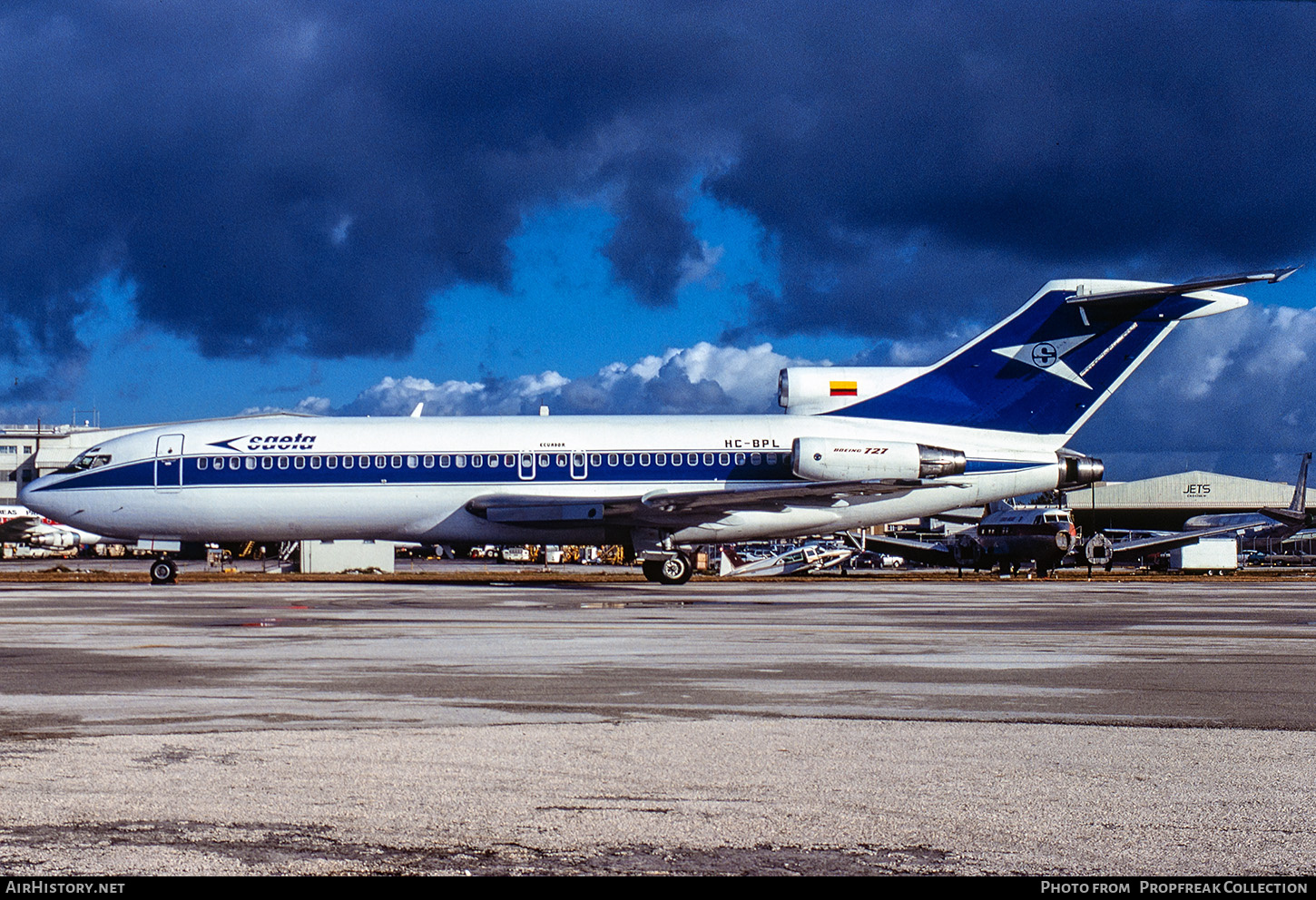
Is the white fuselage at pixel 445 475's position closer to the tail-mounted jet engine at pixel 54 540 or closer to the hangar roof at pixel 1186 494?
the tail-mounted jet engine at pixel 54 540

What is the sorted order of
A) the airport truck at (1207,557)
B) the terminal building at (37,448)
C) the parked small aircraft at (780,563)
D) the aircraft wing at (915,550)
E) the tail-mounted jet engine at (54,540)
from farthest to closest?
the terminal building at (37,448) → the tail-mounted jet engine at (54,540) → the aircraft wing at (915,550) → the airport truck at (1207,557) → the parked small aircraft at (780,563)

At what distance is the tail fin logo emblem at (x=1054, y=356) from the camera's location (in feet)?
119

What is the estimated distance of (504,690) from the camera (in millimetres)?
11141

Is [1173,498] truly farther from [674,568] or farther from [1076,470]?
[674,568]

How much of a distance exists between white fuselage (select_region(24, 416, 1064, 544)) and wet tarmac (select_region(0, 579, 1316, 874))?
17.6m

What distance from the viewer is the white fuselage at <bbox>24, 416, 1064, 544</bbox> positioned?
116 feet

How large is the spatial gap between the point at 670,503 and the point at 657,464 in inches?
62.3

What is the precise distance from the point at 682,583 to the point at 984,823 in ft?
102

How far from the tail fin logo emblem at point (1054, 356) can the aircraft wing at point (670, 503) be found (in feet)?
15.7

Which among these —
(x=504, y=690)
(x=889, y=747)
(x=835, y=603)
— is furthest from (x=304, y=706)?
(x=835, y=603)

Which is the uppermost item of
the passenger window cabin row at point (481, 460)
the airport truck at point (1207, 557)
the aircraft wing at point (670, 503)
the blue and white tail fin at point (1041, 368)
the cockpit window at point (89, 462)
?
the blue and white tail fin at point (1041, 368)

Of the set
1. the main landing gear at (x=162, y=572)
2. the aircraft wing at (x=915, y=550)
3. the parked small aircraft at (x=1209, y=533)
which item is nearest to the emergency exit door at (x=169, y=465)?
the main landing gear at (x=162, y=572)

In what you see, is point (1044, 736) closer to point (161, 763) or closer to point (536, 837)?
point (536, 837)

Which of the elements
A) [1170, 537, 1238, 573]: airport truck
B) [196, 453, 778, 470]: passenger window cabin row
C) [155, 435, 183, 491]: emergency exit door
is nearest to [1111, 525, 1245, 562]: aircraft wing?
[1170, 537, 1238, 573]: airport truck
